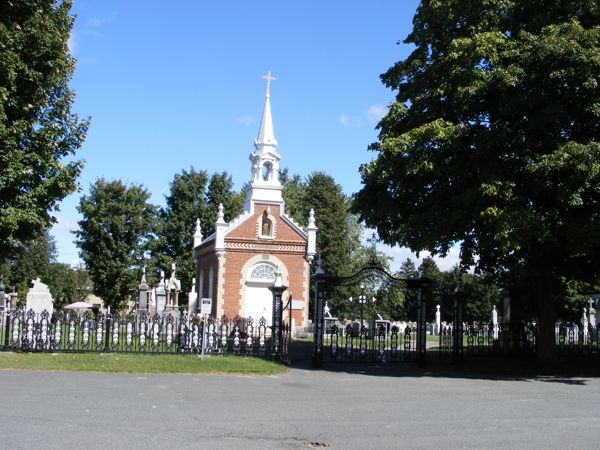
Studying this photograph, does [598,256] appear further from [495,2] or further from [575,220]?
[495,2]

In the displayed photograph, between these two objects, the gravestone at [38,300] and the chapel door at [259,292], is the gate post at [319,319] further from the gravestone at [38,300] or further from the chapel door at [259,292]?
the chapel door at [259,292]

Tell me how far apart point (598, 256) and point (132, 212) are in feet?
132

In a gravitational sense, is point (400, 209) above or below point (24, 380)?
above

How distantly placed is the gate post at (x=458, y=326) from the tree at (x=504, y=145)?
2.92 meters

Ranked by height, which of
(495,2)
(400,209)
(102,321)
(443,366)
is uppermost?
(495,2)

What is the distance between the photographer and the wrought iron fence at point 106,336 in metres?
19.1

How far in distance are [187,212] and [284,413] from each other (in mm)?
47580

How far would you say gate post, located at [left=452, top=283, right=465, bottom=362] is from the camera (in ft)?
70.8

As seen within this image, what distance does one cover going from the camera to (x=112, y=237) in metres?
51.5

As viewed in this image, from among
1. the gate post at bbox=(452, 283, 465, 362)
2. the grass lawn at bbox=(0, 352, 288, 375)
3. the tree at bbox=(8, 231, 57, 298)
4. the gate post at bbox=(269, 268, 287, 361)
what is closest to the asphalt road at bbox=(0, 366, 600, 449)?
the grass lawn at bbox=(0, 352, 288, 375)

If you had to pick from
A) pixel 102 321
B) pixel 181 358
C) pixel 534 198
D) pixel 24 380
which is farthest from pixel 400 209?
pixel 24 380

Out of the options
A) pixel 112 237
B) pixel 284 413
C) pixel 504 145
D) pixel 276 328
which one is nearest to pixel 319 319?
pixel 276 328

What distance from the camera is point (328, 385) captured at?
1466 centimetres

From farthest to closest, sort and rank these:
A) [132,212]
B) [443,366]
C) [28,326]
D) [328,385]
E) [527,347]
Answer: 1. [132,212]
2. [527,347]
3. [443,366]
4. [28,326]
5. [328,385]
